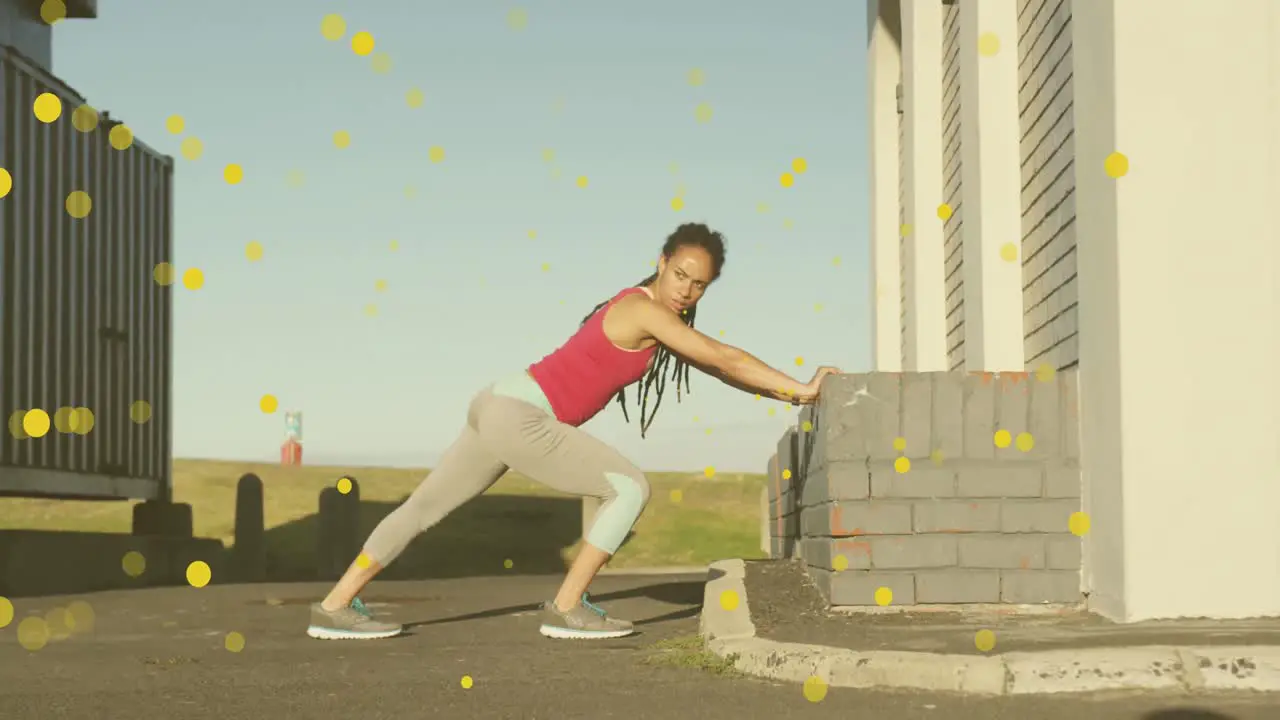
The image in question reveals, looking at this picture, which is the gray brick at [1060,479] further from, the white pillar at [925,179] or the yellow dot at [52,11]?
the yellow dot at [52,11]

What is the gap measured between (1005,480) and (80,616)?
5.74 meters

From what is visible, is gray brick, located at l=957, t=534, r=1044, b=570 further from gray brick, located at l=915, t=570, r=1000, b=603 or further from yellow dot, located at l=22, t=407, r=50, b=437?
yellow dot, located at l=22, t=407, r=50, b=437

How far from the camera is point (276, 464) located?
3834 cm

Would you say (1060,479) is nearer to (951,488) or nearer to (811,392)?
(951,488)

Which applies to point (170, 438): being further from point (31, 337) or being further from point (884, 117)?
point (884, 117)

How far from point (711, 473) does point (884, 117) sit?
71.4 ft

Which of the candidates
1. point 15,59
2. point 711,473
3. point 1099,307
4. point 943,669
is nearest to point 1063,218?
point 1099,307

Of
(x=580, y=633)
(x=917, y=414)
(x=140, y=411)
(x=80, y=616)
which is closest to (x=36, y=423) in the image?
(x=140, y=411)

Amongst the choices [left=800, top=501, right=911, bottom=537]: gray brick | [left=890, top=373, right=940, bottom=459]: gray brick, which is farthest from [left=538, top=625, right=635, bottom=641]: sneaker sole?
[left=890, top=373, right=940, bottom=459]: gray brick

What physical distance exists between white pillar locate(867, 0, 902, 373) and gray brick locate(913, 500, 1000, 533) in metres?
7.27

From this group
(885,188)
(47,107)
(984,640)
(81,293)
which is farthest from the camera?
(81,293)

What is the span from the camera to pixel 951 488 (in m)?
7.05

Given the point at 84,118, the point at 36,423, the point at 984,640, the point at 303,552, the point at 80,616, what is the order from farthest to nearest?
the point at 303,552 → the point at 84,118 → the point at 36,423 → the point at 80,616 → the point at 984,640

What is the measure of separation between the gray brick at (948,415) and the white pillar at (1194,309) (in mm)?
786
